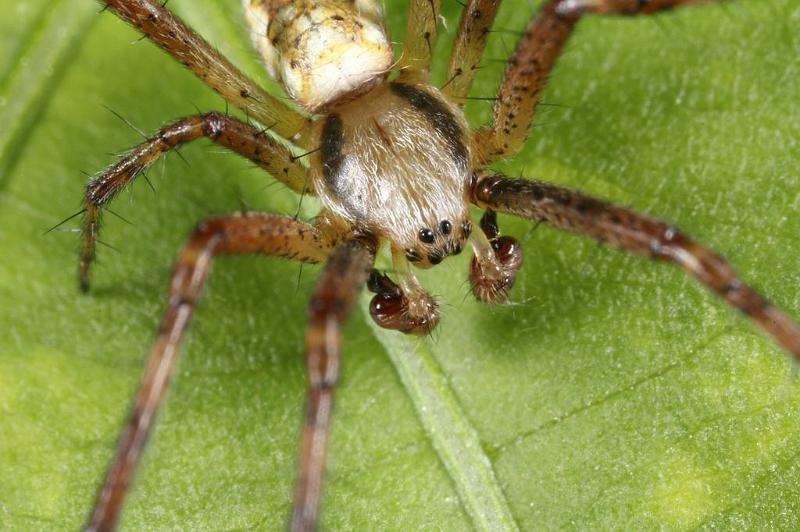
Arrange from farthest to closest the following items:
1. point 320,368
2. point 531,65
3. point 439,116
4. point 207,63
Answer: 1. point 207,63
2. point 439,116
3. point 531,65
4. point 320,368

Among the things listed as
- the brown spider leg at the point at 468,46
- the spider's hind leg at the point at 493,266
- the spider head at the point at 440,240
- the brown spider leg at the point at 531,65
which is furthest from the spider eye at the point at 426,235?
the brown spider leg at the point at 468,46

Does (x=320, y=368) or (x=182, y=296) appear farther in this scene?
(x=182, y=296)

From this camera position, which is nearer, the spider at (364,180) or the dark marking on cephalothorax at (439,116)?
the spider at (364,180)

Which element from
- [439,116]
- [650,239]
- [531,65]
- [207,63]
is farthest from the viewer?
[207,63]

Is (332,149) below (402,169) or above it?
above

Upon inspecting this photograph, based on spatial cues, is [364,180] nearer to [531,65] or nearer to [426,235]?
[426,235]

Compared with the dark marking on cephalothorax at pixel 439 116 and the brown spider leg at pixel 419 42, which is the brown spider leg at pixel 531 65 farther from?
the brown spider leg at pixel 419 42

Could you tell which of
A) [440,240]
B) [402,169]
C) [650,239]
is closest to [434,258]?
[440,240]
